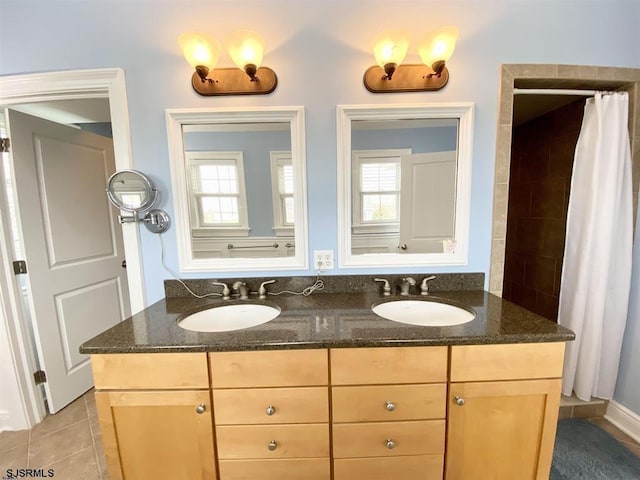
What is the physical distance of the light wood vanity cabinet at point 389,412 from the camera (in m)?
0.89

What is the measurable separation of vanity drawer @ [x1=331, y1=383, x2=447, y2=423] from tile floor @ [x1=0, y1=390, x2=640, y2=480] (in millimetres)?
1363

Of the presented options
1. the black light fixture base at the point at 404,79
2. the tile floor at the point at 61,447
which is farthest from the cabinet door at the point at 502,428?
the tile floor at the point at 61,447

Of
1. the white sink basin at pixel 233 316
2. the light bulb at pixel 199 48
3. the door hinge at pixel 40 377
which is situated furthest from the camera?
the door hinge at pixel 40 377

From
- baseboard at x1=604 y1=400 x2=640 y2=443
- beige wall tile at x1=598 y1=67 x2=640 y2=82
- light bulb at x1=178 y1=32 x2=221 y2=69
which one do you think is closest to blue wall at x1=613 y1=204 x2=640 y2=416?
baseboard at x1=604 y1=400 x2=640 y2=443

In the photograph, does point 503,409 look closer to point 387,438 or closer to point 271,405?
point 387,438

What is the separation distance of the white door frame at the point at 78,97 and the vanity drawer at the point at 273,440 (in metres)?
0.87

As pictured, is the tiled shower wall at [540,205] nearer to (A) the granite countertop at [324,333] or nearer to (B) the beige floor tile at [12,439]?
(A) the granite countertop at [324,333]

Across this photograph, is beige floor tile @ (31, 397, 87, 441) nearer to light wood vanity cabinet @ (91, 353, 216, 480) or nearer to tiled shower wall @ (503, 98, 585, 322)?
light wood vanity cabinet @ (91, 353, 216, 480)

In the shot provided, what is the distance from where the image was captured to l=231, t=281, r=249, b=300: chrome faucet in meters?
1.30

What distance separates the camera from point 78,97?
1.27 metres

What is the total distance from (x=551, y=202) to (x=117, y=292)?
3547 mm

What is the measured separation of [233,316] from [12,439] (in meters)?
1.61

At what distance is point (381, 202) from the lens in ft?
4.60

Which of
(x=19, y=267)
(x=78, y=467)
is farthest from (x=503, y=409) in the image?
(x=19, y=267)
